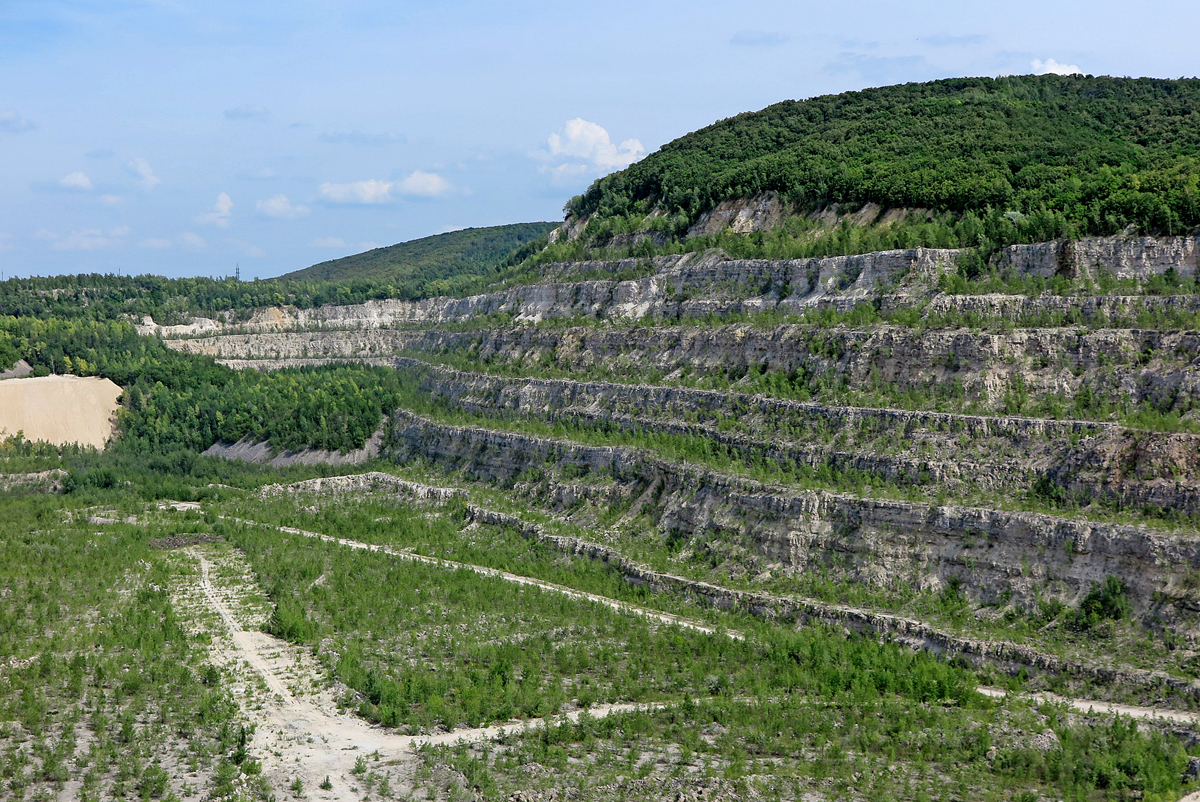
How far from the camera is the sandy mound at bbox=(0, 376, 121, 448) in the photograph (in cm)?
8450

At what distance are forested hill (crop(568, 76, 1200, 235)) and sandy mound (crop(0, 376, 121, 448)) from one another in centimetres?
4372

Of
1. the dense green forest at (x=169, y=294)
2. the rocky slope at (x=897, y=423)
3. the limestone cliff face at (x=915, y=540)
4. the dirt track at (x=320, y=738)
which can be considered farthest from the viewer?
the dense green forest at (x=169, y=294)

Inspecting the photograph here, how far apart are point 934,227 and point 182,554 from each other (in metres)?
39.4

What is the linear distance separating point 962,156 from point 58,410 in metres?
69.2

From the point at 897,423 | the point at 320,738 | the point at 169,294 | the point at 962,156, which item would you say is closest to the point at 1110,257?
the point at 897,423

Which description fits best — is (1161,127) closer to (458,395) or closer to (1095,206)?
(1095,206)

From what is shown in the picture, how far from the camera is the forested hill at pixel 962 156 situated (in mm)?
50219

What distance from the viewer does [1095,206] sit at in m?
47.2

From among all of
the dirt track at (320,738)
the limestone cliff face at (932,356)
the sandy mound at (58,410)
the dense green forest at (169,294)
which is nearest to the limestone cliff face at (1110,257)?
the limestone cliff face at (932,356)

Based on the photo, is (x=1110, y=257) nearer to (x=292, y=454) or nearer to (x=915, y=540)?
(x=915, y=540)

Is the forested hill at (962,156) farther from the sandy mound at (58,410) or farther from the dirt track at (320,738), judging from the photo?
the sandy mound at (58,410)

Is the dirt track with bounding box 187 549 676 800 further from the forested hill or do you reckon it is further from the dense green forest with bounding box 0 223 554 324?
the dense green forest with bounding box 0 223 554 324

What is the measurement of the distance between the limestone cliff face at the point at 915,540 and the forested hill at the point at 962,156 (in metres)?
17.3

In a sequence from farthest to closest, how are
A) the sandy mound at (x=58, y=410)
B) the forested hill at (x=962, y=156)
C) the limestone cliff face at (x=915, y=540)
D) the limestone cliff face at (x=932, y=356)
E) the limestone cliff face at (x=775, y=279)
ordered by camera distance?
the sandy mound at (x=58, y=410) → the forested hill at (x=962, y=156) → the limestone cliff face at (x=775, y=279) → the limestone cliff face at (x=932, y=356) → the limestone cliff face at (x=915, y=540)
